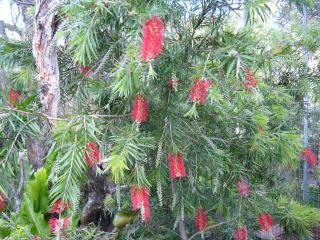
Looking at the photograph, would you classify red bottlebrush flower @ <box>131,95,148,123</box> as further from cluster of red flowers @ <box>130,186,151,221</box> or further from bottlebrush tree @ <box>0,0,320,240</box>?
cluster of red flowers @ <box>130,186,151,221</box>

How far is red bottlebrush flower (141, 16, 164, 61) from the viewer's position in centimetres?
127

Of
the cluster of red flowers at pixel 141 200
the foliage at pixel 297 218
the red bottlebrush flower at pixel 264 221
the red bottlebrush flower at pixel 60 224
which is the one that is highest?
the cluster of red flowers at pixel 141 200

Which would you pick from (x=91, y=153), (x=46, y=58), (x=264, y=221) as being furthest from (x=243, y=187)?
(x=46, y=58)

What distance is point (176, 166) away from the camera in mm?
1578

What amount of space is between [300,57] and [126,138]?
7.15ft

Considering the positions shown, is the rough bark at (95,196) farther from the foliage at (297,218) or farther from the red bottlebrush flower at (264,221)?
the foliage at (297,218)

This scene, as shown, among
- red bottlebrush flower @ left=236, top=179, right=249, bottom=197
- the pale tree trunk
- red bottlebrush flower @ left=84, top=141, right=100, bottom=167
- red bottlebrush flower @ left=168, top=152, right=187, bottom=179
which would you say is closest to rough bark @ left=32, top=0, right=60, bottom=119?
the pale tree trunk

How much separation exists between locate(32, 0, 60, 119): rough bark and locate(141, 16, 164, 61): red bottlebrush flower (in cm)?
88

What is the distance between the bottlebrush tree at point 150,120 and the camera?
1.44m

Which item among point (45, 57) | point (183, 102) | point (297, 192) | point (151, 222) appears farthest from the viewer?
point (297, 192)

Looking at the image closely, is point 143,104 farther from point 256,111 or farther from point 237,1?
point 256,111

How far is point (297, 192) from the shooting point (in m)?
4.00

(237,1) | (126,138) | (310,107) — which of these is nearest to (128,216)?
(126,138)

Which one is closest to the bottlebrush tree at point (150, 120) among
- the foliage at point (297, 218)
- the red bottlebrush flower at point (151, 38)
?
the red bottlebrush flower at point (151, 38)
